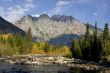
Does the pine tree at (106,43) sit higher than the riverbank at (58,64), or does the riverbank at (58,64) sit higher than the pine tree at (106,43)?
the pine tree at (106,43)

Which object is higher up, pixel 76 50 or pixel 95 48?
pixel 95 48

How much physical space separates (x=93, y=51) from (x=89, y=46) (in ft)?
17.9

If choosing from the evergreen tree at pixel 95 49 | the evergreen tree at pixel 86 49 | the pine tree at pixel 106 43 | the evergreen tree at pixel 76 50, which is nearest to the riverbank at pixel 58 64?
the evergreen tree at pixel 95 49

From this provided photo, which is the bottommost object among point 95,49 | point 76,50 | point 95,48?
point 76,50

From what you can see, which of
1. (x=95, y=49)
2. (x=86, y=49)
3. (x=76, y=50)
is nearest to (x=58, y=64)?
(x=95, y=49)

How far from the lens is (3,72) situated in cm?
8362

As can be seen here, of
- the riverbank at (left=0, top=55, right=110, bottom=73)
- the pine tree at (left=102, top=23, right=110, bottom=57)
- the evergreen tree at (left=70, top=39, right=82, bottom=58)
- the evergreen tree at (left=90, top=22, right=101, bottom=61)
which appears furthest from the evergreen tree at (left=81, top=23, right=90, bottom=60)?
the pine tree at (left=102, top=23, right=110, bottom=57)

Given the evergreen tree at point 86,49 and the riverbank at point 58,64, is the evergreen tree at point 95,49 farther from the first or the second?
the riverbank at point 58,64

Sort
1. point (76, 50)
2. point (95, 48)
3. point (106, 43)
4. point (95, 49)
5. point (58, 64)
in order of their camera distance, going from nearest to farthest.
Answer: point (58, 64) < point (106, 43) < point (95, 49) < point (95, 48) < point (76, 50)

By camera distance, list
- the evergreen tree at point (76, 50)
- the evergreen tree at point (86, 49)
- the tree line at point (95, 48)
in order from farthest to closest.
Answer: the evergreen tree at point (76, 50), the evergreen tree at point (86, 49), the tree line at point (95, 48)

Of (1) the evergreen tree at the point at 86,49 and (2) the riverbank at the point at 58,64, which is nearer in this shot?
(2) the riverbank at the point at 58,64

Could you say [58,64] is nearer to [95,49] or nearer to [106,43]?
[95,49]

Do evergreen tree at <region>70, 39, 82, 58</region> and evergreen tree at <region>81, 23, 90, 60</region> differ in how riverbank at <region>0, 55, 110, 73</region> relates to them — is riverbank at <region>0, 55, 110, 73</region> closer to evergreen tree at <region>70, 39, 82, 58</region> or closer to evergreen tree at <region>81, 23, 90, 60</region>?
evergreen tree at <region>81, 23, 90, 60</region>

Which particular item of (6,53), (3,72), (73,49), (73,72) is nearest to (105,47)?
(73,49)
